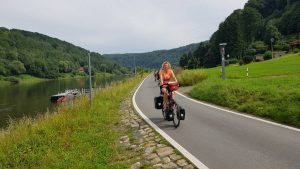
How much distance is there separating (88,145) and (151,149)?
2.02 meters

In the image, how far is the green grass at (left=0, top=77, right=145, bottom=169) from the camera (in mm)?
7773

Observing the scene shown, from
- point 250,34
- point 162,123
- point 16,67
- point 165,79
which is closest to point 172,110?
point 162,123

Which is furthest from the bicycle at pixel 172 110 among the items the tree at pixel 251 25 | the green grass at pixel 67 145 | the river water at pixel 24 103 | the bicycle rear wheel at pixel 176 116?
the tree at pixel 251 25

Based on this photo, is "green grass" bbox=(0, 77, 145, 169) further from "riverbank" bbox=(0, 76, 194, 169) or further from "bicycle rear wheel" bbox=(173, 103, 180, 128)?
"bicycle rear wheel" bbox=(173, 103, 180, 128)

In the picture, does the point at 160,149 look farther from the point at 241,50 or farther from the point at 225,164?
the point at 241,50

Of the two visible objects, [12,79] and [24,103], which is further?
[12,79]

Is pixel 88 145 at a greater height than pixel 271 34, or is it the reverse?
pixel 271 34

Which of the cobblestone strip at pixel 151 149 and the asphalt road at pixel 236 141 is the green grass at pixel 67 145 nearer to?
the cobblestone strip at pixel 151 149

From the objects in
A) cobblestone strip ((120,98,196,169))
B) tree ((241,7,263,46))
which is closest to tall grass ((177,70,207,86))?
cobblestone strip ((120,98,196,169))

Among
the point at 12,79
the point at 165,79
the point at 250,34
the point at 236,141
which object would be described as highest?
the point at 250,34

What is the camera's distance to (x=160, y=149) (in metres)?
7.75

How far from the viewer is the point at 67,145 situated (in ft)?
31.3

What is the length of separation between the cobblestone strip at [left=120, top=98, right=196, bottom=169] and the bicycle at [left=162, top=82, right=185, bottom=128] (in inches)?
27.8

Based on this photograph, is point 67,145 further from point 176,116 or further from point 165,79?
point 165,79
